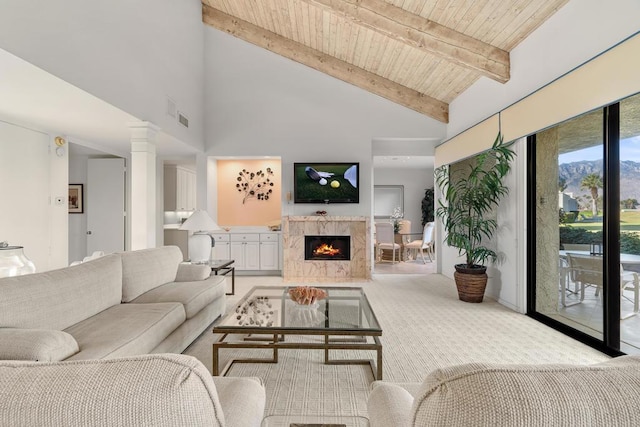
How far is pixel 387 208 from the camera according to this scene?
1031cm

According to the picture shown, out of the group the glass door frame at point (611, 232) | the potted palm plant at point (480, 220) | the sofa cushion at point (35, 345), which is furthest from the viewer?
the potted palm plant at point (480, 220)

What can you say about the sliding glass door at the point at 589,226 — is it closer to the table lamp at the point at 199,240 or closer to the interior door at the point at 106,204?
the table lamp at the point at 199,240

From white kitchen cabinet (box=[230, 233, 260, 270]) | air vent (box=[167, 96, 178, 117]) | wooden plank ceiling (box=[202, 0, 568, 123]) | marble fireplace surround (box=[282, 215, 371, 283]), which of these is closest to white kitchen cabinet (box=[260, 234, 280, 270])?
white kitchen cabinet (box=[230, 233, 260, 270])

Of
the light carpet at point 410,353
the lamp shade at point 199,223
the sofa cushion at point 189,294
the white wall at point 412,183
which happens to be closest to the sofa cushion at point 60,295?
the sofa cushion at point 189,294

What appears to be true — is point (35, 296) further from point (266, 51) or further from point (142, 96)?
point (266, 51)

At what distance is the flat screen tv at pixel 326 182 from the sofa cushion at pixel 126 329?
12.4ft

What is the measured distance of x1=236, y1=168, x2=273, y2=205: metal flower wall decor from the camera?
278 inches

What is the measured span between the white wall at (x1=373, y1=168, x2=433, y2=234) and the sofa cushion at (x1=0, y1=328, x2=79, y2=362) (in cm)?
917

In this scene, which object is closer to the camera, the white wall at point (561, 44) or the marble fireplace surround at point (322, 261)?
the white wall at point (561, 44)

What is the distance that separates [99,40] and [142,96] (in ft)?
2.76

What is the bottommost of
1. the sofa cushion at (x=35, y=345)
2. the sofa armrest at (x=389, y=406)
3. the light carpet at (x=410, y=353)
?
the light carpet at (x=410, y=353)

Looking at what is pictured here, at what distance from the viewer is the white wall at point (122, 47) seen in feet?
8.67

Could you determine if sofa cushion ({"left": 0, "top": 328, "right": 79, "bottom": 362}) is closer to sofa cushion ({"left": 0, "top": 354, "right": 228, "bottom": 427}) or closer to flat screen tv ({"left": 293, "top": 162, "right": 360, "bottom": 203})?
sofa cushion ({"left": 0, "top": 354, "right": 228, "bottom": 427})

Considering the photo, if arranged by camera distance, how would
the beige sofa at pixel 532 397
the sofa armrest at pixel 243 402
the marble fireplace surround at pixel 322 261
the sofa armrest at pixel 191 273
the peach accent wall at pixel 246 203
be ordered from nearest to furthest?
the beige sofa at pixel 532 397, the sofa armrest at pixel 243 402, the sofa armrest at pixel 191 273, the marble fireplace surround at pixel 322 261, the peach accent wall at pixel 246 203
